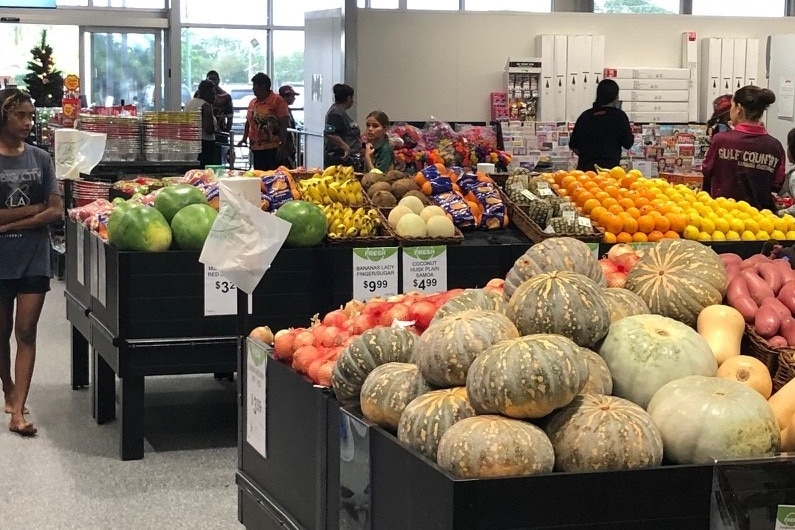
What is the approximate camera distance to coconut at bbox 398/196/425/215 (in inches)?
218

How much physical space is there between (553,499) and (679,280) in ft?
3.64

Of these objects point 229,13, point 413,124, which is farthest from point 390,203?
point 229,13

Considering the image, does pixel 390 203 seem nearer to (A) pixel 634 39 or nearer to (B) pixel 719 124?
(B) pixel 719 124

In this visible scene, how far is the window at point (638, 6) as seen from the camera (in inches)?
688

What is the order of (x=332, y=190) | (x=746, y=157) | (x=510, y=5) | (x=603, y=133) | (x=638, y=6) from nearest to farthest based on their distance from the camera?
(x=332, y=190)
(x=746, y=157)
(x=603, y=133)
(x=510, y=5)
(x=638, y=6)

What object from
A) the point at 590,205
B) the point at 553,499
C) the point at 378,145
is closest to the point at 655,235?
the point at 590,205

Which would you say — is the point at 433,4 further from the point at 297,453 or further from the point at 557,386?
the point at 557,386

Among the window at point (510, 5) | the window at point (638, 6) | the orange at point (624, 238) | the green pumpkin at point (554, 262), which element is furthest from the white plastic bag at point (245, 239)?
the window at point (638, 6)

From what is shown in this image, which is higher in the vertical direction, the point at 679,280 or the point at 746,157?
the point at 746,157

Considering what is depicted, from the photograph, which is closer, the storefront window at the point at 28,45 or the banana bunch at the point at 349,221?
the banana bunch at the point at 349,221

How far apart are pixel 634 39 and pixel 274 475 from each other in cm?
968

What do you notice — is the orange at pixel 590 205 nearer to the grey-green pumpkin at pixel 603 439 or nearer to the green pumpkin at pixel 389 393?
the green pumpkin at pixel 389 393

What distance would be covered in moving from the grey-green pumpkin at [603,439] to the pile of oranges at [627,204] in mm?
3411

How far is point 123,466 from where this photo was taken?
5.01 m
